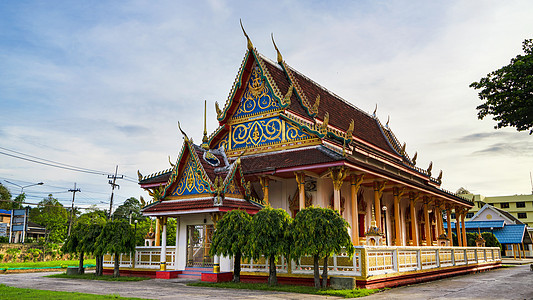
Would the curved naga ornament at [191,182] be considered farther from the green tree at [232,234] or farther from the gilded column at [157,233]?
the gilded column at [157,233]

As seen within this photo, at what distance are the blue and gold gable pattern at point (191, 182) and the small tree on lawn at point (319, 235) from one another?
14.7ft

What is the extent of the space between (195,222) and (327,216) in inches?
252

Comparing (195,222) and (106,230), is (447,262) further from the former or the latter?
(106,230)

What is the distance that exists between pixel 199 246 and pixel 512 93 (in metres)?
12.2

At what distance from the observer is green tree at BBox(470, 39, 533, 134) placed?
13.9m

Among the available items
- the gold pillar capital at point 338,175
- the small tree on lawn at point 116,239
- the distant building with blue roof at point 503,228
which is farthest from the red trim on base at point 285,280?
the distant building with blue roof at point 503,228

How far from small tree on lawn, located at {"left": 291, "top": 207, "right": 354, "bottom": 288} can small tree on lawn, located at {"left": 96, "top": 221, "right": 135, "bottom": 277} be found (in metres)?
7.35

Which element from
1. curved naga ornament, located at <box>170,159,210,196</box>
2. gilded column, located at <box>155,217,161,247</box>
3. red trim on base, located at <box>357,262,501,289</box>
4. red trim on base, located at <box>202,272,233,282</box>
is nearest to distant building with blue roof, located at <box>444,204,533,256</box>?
red trim on base, located at <box>357,262,501,289</box>

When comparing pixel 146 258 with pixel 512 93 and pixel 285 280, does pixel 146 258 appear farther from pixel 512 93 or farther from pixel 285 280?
pixel 512 93

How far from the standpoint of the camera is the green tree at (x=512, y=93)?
547 inches

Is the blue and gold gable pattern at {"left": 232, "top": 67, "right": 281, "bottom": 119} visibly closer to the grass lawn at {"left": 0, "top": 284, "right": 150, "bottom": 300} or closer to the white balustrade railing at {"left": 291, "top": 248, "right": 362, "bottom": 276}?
the white balustrade railing at {"left": 291, "top": 248, "right": 362, "bottom": 276}

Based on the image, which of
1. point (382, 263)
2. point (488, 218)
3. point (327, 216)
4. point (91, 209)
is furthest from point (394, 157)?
point (91, 209)

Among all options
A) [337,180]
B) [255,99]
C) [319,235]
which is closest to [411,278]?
[337,180]

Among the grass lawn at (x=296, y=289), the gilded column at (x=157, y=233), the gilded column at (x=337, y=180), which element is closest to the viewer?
the grass lawn at (x=296, y=289)
